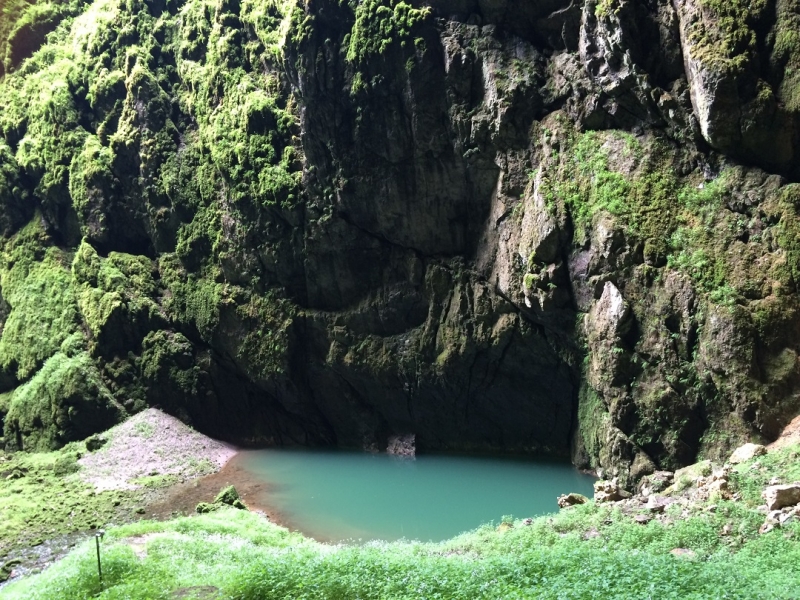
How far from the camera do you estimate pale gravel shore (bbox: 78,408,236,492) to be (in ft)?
90.2

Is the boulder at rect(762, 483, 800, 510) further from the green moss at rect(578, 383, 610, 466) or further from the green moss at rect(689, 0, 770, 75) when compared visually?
the green moss at rect(689, 0, 770, 75)

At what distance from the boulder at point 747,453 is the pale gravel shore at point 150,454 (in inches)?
874

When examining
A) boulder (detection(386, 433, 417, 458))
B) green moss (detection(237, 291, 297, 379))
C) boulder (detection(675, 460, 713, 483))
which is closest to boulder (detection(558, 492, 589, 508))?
boulder (detection(675, 460, 713, 483))

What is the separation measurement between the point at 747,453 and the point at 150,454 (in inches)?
1010

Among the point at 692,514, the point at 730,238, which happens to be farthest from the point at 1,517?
the point at 730,238

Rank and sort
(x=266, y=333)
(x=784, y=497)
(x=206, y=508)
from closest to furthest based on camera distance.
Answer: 1. (x=784, y=497)
2. (x=206, y=508)
3. (x=266, y=333)

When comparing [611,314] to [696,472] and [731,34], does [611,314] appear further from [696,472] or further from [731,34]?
[731,34]

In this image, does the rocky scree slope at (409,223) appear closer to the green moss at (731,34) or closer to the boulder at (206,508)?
A: the green moss at (731,34)

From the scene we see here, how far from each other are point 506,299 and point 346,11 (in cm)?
1449

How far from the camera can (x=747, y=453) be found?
14.4m

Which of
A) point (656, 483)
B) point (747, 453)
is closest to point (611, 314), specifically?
point (656, 483)

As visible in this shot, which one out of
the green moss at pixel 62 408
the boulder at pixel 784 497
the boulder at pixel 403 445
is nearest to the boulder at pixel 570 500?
the boulder at pixel 784 497

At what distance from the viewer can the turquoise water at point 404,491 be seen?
19625 millimetres

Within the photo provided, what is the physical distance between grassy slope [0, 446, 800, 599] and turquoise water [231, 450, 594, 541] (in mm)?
4969
